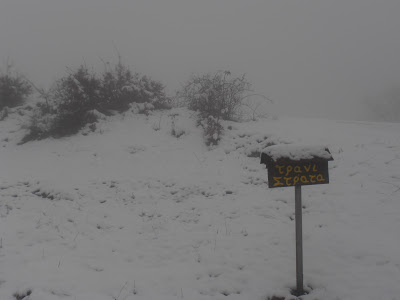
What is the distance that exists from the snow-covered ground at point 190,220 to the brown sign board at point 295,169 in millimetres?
1429

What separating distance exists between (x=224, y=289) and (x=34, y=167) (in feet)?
23.7

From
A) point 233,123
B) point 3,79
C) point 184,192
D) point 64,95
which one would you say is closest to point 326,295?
point 184,192

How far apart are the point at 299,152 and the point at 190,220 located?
134 inches

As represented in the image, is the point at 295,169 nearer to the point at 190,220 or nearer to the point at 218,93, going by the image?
the point at 190,220

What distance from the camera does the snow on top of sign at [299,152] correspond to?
3352mm

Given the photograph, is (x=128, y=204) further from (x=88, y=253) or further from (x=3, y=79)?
(x=3, y=79)

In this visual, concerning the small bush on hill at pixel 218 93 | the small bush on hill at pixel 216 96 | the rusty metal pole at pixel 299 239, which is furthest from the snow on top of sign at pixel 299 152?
the small bush on hill at pixel 218 93

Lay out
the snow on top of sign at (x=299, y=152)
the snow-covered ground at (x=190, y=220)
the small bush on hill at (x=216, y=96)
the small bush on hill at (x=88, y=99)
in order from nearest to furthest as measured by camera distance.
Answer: the snow on top of sign at (x=299, y=152)
the snow-covered ground at (x=190, y=220)
the small bush on hill at (x=88, y=99)
the small bush on hill at (x=216, y=96)

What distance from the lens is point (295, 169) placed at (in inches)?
135

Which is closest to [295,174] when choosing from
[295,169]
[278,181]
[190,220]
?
[295,169]

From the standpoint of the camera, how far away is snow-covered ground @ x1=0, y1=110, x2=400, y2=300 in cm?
403

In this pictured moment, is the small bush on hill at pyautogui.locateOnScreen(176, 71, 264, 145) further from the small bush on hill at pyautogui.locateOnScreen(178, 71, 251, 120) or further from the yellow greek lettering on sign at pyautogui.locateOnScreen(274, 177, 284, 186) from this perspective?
the yellow greek lettering on sign at pyautogui.locateOnScreen(274, 177, 284, 186)

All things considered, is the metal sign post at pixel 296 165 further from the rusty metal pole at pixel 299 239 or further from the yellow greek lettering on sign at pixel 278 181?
the rusty metal pole at pixel 299 239

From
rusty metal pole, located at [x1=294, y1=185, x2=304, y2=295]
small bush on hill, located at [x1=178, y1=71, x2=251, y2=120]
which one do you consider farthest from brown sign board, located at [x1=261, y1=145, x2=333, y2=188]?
small bush on hill, located at [x1=178, y1=71, x2=251, y2=120]
